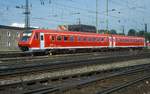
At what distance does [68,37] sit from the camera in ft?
124

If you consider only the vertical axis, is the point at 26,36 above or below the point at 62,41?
above

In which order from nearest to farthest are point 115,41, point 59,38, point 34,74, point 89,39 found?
point 34,74
point 59,38
point 89,39
point 115,41

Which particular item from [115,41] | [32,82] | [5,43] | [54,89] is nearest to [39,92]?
[54,89]

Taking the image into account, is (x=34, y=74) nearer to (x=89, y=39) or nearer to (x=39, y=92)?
(x=39, y=92)

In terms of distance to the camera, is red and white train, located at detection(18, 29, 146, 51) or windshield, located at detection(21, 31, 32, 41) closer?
red and white train, located at detection(18, 29, 146, 51)

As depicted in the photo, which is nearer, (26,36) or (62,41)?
(26,36)

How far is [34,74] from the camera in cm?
1659

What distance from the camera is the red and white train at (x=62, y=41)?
3338 cm

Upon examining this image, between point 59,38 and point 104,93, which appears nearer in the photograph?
point 104,93

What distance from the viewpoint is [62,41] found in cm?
3678

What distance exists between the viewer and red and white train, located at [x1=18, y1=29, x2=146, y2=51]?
109 feet

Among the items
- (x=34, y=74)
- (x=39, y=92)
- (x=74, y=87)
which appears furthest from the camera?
(x=34, y=74)

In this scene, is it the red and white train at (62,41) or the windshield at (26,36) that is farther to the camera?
the windshield at (26,36)

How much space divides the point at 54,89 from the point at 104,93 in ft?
5.54
